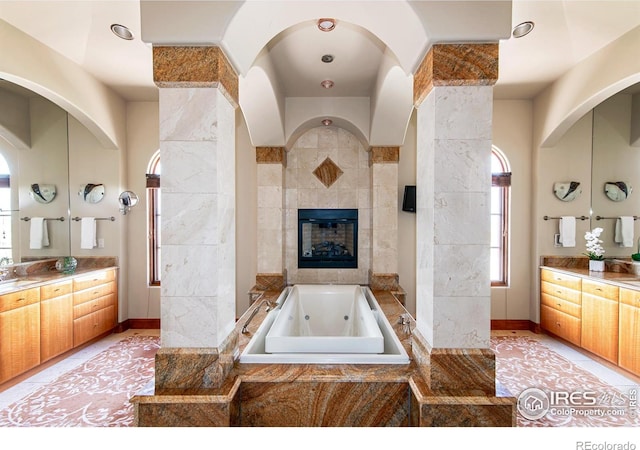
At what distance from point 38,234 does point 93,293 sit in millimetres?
887

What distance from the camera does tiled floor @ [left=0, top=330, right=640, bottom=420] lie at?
2.87 meters

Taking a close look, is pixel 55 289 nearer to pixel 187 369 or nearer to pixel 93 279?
pixel 93 279

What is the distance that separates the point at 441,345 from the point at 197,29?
1975 millimetres

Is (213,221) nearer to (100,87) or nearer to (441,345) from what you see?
(441,345)

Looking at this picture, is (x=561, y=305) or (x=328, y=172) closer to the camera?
(x=561, y=305)

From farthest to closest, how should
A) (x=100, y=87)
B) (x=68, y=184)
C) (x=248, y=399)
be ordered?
1. (x=68, y=184)
2. (x=100, y=87)
3. (x=248, y=399)

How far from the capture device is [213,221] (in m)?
1.69

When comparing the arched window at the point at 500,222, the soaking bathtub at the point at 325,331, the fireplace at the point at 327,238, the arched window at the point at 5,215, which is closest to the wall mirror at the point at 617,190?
the arched window at the point at 500,222

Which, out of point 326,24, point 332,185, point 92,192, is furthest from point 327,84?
point 92,192

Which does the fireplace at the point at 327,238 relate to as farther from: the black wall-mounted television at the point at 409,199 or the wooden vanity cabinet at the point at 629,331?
the wooden vanity cabinet at the point at 629,331

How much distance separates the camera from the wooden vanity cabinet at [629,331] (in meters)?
2.95

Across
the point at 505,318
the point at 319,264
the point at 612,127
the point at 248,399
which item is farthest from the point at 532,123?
the point at 248,399

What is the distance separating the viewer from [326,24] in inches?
98.4

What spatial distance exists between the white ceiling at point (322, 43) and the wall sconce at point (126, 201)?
4.24 feet
